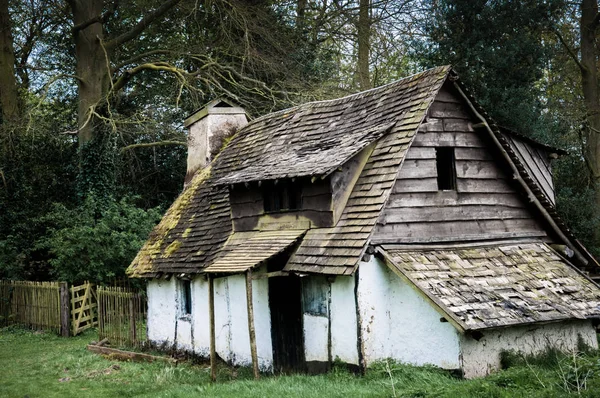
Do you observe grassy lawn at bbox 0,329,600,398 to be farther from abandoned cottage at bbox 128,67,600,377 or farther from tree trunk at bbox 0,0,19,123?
tree trunk at bbox 0,0,19,123

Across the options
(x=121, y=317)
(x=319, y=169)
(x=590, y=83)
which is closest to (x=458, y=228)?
(x=319, y=169)

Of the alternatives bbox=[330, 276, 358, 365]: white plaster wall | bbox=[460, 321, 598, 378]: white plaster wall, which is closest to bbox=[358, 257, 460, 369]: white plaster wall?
bbox=[330, 276, 358, 365]: white plaster wall

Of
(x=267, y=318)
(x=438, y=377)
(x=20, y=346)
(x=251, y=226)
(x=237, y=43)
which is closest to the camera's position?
(x=438, y=377)

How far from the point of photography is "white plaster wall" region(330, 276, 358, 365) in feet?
41.8

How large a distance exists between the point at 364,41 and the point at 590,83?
9145mm

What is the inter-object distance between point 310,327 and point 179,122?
64.3ft

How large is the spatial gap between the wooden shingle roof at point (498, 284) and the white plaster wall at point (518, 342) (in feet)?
1.46

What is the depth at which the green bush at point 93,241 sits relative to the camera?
23344mm

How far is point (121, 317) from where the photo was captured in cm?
1936

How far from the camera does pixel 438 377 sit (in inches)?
460

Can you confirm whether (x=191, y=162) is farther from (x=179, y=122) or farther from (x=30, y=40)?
(x=30, y=40)

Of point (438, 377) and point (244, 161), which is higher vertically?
point (244, 161)

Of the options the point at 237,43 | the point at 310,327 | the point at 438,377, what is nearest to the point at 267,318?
the point at 310,327

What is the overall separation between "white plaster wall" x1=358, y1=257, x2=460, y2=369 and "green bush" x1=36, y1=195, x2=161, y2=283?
1286 cm
